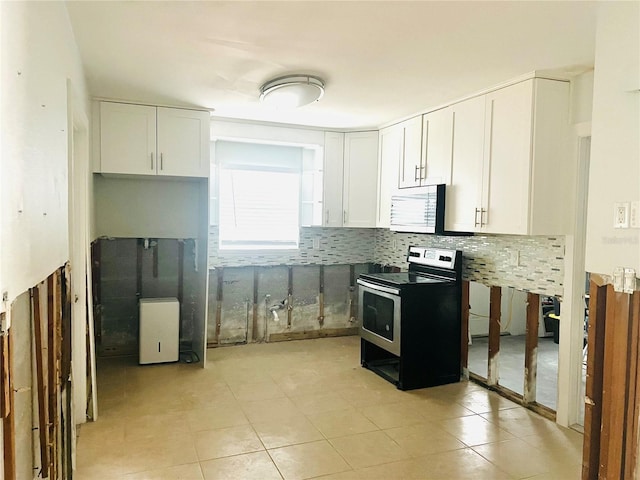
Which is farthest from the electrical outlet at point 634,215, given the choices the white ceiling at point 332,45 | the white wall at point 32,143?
the white wall at point 32,143

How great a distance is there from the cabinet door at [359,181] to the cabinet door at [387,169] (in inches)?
3.4

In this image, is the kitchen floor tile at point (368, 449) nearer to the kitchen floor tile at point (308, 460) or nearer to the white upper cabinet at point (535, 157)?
the kitchen floor tile at point (308, 460)

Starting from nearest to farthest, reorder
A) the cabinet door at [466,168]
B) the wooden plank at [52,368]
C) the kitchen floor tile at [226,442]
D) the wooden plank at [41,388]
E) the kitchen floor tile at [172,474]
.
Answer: the wooden plank at [41,388], the wooden plank at [52,368], the kitchen floor tile at [172,474], the kitchen floor tile at [226,442], the cabinet door at [466,168]

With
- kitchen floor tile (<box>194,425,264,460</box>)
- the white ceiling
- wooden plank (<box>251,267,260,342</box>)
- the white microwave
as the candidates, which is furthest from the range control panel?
kitchen floor tile (<box>194,425,264,460</box>)

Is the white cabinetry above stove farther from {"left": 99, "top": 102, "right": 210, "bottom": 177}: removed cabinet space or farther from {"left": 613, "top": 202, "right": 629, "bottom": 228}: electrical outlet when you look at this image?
{"left": 613, "top": 202, "right": 629, "bottom": 228}: electrical outlet

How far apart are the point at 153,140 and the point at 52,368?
101 inches

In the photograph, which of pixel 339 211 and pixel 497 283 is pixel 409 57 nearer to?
pixel 497 283

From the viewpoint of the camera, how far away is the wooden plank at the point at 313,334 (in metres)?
5.17

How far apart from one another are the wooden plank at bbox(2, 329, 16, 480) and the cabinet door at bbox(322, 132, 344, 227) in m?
3.87

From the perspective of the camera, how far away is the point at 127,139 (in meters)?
3.83

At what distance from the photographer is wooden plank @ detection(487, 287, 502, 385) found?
3.77 meters

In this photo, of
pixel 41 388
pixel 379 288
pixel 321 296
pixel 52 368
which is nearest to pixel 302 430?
pixel 379 288

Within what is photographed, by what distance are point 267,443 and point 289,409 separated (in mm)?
524

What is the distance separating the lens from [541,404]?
11.3 ft
